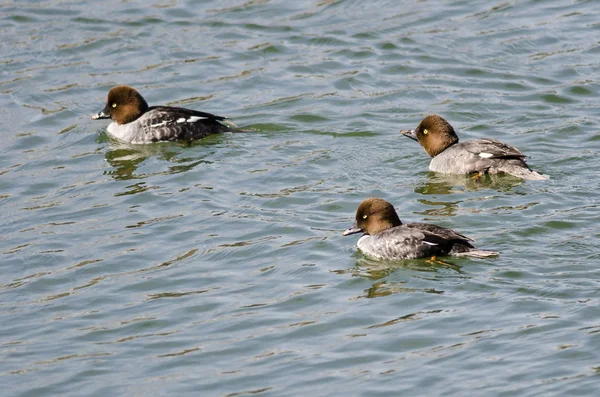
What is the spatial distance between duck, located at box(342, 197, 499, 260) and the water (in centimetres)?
13

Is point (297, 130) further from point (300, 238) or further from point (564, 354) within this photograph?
point (564, 354)

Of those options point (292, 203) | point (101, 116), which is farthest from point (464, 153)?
point (101, 116)

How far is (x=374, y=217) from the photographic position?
11.8 m

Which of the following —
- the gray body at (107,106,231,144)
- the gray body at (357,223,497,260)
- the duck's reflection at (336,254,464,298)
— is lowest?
the duck's reflection at (336,254,464,298)

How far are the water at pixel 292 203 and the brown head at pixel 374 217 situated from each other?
31cm

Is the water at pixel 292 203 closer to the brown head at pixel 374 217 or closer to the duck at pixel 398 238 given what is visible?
the duck at pixel 398 238

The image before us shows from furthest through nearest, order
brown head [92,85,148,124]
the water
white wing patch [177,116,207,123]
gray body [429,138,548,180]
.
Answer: brown head [92,85,148,124], white wing patch [177,116,207,123], gray body [429,138,548,180], the water

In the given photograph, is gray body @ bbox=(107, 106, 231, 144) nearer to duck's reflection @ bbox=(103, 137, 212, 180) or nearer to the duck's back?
duck's reflection @ bbox=(103, 137, 212, 180)

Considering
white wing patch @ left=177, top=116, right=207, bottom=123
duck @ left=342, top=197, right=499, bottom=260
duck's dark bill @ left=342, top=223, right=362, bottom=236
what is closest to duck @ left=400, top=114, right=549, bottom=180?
duck @ left=342, top=197, right=499, bottom=260

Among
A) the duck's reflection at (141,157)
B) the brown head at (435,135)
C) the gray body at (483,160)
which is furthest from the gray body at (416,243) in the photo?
the duck's reflection at (141,157)

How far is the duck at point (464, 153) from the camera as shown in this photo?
1338 cm

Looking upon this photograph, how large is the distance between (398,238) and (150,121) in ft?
18.3

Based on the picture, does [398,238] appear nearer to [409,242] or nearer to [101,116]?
[409,242]

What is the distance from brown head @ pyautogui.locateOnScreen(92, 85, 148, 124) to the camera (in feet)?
52.9
